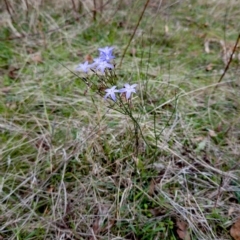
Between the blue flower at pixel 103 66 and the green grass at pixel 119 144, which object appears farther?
the green grass at pixel 119 144

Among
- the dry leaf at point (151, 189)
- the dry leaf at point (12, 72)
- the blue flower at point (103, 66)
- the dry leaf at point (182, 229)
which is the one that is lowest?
the dry leaf at point (182, 229)

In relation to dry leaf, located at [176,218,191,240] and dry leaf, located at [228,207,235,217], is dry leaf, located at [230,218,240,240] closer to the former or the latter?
dry leaf, located at [228,207,235,217]

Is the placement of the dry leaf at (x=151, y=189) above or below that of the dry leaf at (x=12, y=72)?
below

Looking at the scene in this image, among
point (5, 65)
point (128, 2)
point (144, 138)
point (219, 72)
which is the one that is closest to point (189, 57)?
point (219, 72)

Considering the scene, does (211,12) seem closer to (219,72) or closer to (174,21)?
(174,21)

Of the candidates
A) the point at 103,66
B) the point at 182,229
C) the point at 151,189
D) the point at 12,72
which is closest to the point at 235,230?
the point at 182,229

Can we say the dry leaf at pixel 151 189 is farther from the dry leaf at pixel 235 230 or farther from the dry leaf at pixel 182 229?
the dry leaf at pixel 235 230

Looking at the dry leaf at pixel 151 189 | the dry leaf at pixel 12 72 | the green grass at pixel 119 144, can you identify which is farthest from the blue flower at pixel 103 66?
the dry leaf at pixel 12 72
